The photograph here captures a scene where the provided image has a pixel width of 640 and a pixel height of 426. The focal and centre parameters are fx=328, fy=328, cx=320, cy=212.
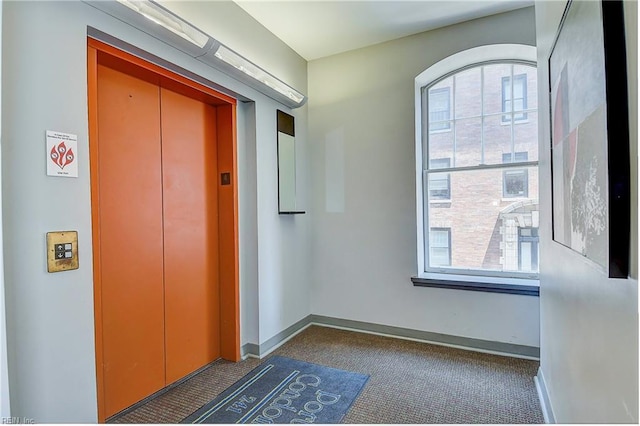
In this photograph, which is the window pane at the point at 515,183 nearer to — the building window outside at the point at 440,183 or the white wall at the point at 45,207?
the building window outside at the point at 440,183

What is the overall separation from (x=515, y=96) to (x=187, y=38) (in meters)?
2.80

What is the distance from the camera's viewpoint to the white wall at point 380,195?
2.98 meters

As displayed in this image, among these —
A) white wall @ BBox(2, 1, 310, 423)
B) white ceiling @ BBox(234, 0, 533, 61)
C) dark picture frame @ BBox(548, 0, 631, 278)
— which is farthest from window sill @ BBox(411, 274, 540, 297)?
white wall @ BBox(2, 1, 310, 423)

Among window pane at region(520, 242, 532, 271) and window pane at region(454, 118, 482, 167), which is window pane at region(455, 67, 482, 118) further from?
window pane at region(520, 242, 532, 271)

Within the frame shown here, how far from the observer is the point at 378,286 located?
3.44 meters

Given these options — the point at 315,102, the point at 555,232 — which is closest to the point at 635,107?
the point at 555,232

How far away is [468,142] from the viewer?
3.22 metres

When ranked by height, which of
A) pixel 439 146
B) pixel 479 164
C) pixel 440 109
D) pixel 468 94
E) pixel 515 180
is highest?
pixel 468 94

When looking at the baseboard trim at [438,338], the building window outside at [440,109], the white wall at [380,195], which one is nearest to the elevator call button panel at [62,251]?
the white wall at [380,195]

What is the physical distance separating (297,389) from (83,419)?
1.27m

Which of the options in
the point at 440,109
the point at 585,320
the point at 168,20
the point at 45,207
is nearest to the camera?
the point at 585,320

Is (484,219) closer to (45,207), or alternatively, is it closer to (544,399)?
(544,399)

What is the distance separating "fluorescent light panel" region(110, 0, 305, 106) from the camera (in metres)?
1.79

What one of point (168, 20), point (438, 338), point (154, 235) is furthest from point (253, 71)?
point (438, 338)
